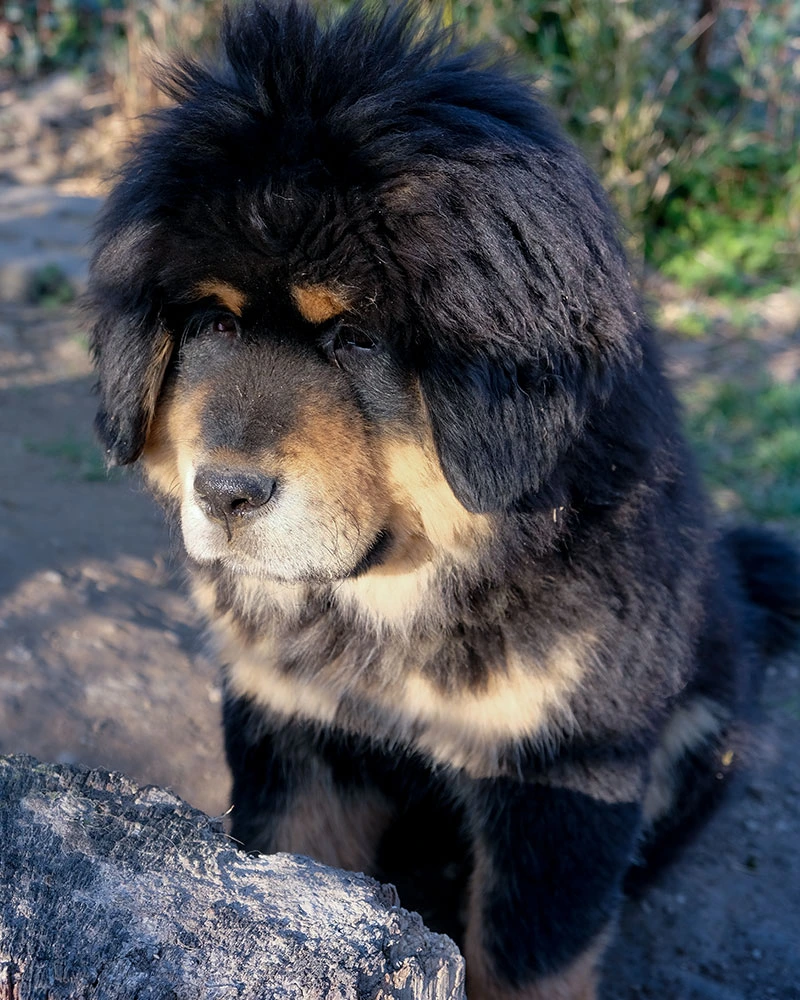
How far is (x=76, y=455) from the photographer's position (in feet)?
14.6

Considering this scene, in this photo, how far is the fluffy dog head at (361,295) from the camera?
178 centimetres

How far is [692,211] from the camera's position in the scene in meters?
6.96

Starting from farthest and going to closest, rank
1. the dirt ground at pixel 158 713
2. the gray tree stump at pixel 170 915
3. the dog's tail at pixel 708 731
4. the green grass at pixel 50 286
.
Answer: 1. the green grass at pixel 50 286
2. the dirt ground at pixel 158 713
3. the dog's tail at pixel 708 731
4. the gray tree stump at pixel 170 915

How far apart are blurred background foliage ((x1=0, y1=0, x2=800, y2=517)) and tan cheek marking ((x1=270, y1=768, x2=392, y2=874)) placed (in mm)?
4205

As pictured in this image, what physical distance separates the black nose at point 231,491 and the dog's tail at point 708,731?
114 cm

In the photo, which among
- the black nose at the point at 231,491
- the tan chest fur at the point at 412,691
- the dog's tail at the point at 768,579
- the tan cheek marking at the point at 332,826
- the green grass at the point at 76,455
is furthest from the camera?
the green grass at the point at 76,455

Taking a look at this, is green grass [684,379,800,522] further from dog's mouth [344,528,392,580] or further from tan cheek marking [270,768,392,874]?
dog's mouth [344,528,392,580]

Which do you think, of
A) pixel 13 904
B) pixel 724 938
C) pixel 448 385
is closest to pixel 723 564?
pixel 724 938

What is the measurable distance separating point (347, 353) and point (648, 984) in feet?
5.80

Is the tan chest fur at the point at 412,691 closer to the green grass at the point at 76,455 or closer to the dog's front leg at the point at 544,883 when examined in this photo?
the dog's front leg at the point at 544,883

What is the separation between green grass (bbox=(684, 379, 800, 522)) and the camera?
4590 millimetres

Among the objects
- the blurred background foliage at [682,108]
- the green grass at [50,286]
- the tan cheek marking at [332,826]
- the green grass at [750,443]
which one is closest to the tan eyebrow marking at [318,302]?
the tan cheek marking at [332,826]

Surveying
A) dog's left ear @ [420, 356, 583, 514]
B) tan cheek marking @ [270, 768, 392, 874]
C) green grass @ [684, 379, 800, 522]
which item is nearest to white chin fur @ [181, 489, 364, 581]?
dog's left ear @ [420, 356, 583, 514]

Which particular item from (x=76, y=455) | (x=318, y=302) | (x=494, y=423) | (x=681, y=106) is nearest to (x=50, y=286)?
(x=76, y=455)
